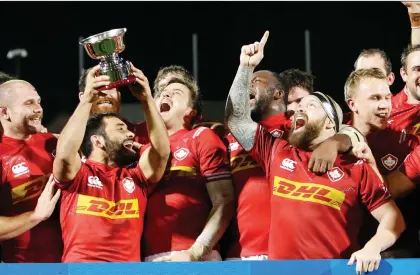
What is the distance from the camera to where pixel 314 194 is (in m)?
3.32

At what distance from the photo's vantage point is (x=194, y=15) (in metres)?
6.98

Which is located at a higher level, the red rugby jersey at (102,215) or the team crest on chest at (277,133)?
the team crest on chest at (277,133)

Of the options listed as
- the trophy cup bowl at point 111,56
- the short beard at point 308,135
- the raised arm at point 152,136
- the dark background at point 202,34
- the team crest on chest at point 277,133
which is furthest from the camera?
the dark background at point 202,34

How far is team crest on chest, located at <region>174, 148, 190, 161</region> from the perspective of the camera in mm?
3660

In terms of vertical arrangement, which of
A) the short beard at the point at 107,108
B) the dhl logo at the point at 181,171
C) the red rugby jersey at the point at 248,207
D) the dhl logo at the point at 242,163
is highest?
the short beard at the point at 107,108

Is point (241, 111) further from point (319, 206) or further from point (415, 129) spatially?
point (415, 129)

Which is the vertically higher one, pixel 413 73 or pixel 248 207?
pixel 413 73

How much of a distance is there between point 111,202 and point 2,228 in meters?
0.48

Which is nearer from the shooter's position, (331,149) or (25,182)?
(331,149)

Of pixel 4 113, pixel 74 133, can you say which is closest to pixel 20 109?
pixel 4 113

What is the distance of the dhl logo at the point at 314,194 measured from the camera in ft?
10.9

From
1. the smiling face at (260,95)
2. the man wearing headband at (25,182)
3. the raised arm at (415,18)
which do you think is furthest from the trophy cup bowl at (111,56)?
the raised arm at (415,18)

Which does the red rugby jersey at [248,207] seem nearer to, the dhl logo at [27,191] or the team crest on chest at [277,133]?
the team crest on chest at [277,133]

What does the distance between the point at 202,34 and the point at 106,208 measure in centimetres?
382
